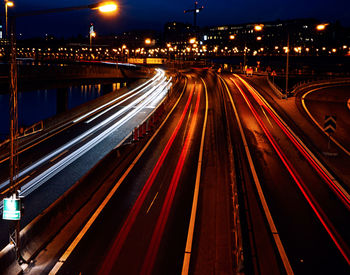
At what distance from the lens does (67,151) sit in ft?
78.5

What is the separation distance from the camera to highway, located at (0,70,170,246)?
16.7m

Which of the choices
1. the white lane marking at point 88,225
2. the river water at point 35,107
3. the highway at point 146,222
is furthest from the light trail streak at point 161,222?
the river water at point 35,107

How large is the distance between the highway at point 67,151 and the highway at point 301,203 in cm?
1013

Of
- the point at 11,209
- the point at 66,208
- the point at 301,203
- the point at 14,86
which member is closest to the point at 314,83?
the point at 301,203

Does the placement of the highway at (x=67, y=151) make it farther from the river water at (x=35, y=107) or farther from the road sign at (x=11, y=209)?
the river water at (x=35, y=107)

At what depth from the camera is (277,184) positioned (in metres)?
16.5

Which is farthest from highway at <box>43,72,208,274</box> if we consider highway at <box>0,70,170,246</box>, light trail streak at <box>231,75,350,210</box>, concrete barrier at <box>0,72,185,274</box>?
light trail streak at <box>231,75,350,210</box>

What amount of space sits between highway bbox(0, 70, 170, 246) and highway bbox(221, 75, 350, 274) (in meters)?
10.1

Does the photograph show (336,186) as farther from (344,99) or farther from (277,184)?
(344,99)

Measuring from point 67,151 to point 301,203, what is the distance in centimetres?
1657

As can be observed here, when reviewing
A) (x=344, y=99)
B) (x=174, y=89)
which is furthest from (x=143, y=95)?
(x=344, y=99)

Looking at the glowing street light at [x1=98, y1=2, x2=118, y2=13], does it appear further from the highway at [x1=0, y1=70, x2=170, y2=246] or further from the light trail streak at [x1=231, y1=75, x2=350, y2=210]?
the light trail streak at [x1=231, y1=75, x2=350, y2=210]

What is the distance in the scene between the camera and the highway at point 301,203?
10.3 m

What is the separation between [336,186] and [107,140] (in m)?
17.6
